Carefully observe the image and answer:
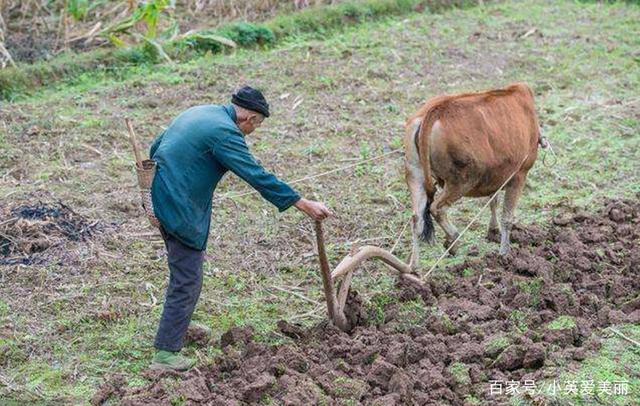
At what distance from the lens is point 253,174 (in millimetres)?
6355

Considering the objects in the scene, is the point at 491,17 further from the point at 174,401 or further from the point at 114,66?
the point at 174,401

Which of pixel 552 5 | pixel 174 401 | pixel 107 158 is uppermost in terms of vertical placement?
pixel 174 401

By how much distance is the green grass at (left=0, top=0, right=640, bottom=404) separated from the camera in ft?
24.2

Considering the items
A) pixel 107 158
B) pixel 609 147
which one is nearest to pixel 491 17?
pixel 609 147

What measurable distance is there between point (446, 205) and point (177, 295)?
104 inches

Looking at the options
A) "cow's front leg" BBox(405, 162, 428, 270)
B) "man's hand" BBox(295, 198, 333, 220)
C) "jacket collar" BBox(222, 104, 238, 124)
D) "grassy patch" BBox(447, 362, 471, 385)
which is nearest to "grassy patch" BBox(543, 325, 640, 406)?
"grassy patch" BBox(447, 362, 471, 385)

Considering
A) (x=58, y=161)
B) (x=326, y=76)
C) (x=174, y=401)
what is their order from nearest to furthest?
(x=174, y=401)
(x=58, y=161)
(x=326, y=76)

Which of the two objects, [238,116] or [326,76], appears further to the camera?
[326,76]

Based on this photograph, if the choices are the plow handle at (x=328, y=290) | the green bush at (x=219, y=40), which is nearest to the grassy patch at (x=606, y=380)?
the plow handle at (x=328, y=290)

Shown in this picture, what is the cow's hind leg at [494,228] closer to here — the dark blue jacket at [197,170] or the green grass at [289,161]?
the green grass at [289,161]

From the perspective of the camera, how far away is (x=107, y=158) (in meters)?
10.4

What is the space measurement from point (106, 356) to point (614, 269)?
13.2 feet

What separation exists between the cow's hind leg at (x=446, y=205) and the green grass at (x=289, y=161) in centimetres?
31

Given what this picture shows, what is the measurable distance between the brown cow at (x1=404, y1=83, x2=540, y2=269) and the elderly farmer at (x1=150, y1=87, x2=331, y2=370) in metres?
1.80
